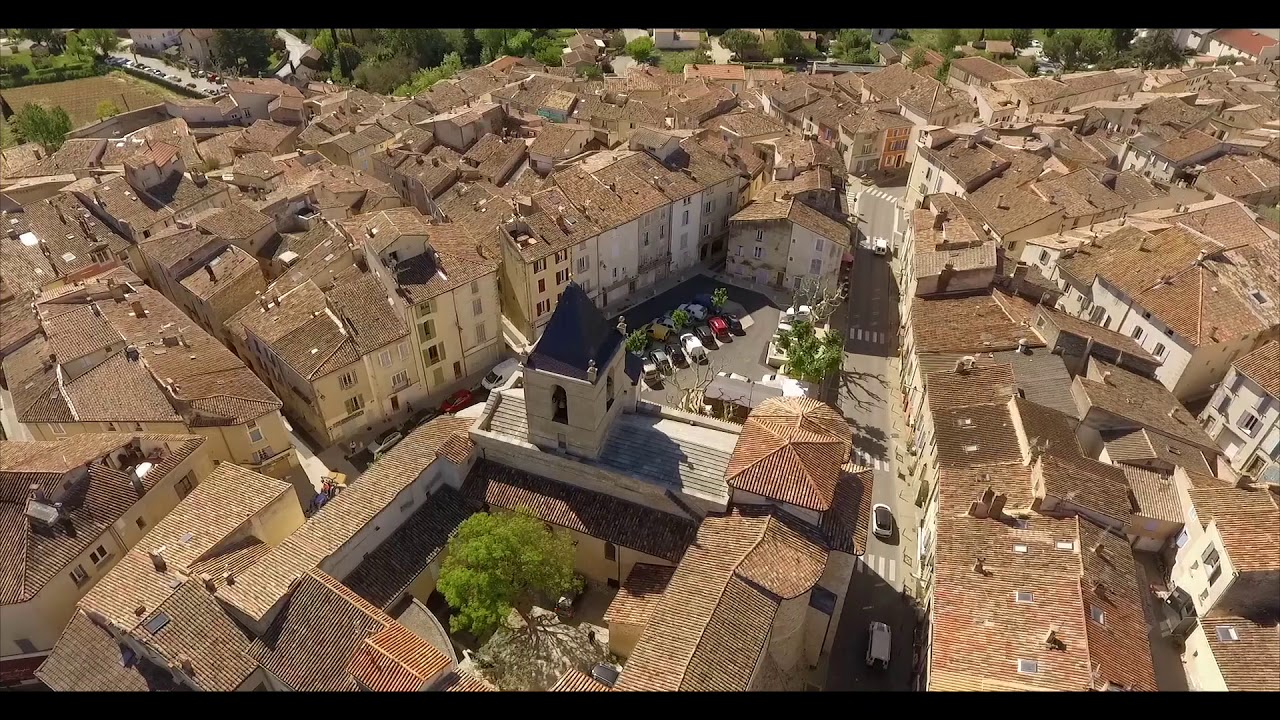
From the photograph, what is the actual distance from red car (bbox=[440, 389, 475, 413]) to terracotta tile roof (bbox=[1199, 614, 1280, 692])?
40.4 meters

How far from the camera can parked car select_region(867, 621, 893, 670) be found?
34.8 m

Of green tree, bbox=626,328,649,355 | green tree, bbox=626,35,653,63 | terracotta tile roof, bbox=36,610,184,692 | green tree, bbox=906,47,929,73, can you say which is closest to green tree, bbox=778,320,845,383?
green tree, bbox=626,328,649,355

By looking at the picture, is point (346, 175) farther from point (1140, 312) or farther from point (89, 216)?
point (1140, 312)

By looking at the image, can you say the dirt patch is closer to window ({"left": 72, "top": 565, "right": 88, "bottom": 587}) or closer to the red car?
window ({"left": 72, "top": 565, "right": 88, "bottom": 587})

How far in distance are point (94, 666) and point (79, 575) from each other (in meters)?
5.24

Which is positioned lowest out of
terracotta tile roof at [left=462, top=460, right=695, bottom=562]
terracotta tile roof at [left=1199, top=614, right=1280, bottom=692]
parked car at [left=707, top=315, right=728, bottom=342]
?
parked car at [left=707, top=315, right=728, bottom=342]

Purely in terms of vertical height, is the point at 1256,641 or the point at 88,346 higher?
the point at 88,346

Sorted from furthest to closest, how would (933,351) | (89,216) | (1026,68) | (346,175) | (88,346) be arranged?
(1026,68), (346,175), (89,216), (933,351), (88,346)

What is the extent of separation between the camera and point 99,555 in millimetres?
34094

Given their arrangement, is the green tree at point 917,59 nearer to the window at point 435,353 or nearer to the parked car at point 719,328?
the parked car at point 719,328

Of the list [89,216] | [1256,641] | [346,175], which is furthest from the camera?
[346,175]

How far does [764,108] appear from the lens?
299 feet

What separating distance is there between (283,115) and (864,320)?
72804mm

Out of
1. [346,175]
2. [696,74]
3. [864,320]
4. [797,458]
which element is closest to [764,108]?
[696,74]
